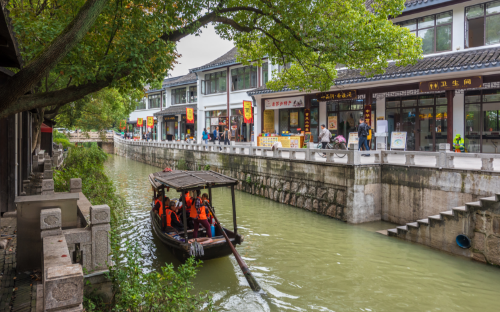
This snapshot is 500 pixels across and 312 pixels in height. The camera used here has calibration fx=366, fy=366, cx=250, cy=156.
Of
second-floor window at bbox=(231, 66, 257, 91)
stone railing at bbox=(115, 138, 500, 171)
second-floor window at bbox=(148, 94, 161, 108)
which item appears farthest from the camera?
second-floor window at bbox=(148, 94, 161, 108)

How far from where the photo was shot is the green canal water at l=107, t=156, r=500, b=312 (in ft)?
21.9

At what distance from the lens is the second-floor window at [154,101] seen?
1671 inches

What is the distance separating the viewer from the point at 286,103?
21.8 meters

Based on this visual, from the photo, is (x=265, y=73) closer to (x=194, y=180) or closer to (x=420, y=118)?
(x=420, y=118)

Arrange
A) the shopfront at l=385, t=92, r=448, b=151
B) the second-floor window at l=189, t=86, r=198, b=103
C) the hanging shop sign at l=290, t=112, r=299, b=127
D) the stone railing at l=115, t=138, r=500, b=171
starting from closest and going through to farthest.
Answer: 1. the stone railing at l=115, t=138, r=500, b=171
2. the shopfront at l=385, t=92, r=448, b=151
3. the hanging shop sign at l=290, t=112, r=299, b=127
4. the second-floor window at l=189, t=86, r=198, b=103

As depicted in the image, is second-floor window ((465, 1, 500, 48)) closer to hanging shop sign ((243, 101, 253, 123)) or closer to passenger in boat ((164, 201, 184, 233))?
hanging shop sign ((243, 101, 253, 123))

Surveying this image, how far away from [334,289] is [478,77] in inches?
429

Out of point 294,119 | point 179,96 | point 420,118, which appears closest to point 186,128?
point 179,96

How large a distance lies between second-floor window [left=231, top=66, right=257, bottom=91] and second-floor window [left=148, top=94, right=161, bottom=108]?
16.9 m

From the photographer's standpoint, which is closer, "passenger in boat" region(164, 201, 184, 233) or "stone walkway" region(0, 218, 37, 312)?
"stone walkway" region(0, 218, 37, 312)

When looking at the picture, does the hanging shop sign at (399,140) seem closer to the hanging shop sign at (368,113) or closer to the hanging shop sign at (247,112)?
the hanging shop sign at (368,113)

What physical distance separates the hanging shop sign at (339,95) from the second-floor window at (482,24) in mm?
5074

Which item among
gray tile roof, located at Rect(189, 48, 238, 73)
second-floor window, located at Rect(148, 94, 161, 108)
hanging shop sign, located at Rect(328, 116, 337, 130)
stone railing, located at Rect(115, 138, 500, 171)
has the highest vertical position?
gray tile roof, located at Rect(189, 48, 238, 73)

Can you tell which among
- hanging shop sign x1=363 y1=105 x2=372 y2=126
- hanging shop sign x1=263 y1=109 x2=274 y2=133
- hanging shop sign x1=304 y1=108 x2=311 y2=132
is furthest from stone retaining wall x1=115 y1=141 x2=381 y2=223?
hanging shop sign x1=363 y1=105 x2=372 y2=126
